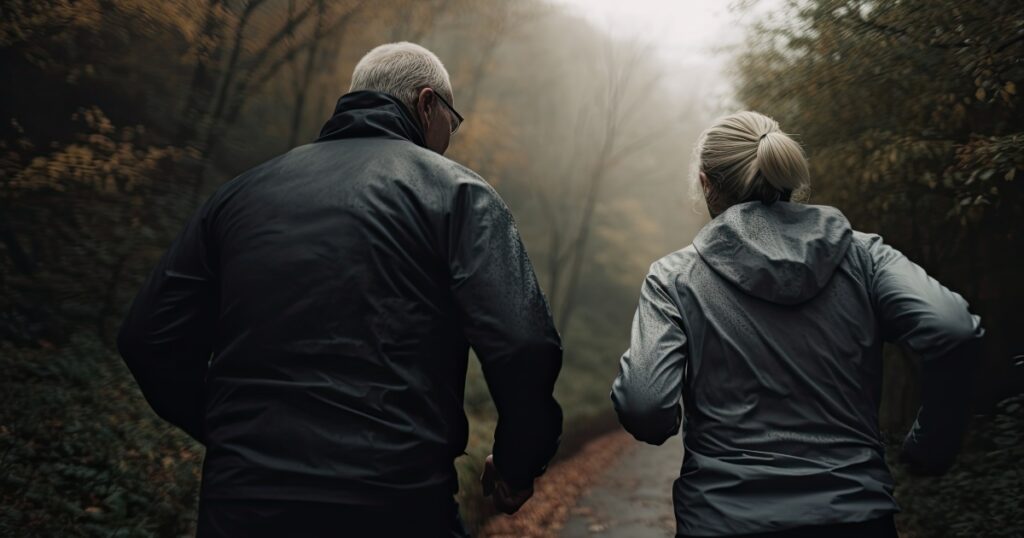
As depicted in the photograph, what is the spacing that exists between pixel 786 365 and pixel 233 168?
871cm

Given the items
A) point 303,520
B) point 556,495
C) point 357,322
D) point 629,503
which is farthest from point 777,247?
point 556,495

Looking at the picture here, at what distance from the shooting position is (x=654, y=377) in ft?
5.74

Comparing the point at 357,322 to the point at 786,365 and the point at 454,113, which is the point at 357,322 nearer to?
the point at 454,113

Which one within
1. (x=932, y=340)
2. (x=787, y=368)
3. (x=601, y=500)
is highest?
(x=932, y=340)

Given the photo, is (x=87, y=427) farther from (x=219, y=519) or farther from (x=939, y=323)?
(x=939, y=323)

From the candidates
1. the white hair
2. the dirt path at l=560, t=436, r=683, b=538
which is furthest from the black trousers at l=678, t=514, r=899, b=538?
the dirt path at l=560, t=436, r=683, b=538

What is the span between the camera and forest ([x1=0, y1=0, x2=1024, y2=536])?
4.59 metres

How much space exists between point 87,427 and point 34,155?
2361 millimetres

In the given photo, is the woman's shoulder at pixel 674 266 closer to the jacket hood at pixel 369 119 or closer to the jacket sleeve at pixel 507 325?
the jacket sleeve at pixel 507 325

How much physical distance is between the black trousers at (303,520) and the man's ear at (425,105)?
1.15 meters

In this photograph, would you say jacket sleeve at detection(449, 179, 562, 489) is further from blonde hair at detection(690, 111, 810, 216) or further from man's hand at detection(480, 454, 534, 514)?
blonde hair at detection(690, 111, 810, 216)

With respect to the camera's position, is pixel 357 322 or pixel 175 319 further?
pixel 175 319

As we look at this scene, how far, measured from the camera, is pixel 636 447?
1420 centimetres

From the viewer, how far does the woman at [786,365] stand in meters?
1.62
